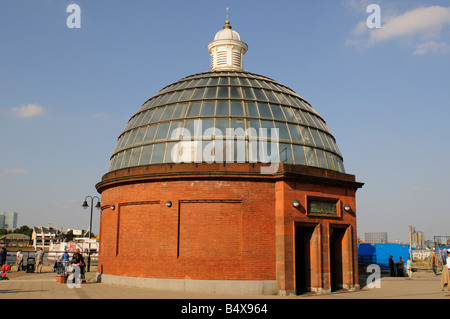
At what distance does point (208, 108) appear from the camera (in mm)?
20703

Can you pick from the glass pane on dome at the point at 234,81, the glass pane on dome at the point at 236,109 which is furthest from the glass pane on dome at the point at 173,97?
the glass pane on dome at the point at 236,109

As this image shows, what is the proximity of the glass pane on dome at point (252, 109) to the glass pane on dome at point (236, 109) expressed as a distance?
1.19 feet

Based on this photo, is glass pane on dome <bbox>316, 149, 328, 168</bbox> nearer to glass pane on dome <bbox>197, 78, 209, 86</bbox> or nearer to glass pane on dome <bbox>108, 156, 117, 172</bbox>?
glass pane on dome <bbox>197, 78, 209, 86</bbox>

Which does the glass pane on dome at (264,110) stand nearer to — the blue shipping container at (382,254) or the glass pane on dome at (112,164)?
the glass pane on dome at (112,164)

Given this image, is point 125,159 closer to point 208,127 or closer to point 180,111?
point 180,111

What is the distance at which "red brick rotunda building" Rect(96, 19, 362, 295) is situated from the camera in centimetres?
1752

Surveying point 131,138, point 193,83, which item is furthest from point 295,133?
point 131,138

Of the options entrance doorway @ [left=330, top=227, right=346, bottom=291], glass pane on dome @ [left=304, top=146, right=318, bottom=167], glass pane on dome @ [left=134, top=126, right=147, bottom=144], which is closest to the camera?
entrance doorway @ [left=330, top=227, right=346, bottom=291]

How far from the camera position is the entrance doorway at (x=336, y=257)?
19.9 meters

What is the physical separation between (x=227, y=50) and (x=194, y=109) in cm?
873

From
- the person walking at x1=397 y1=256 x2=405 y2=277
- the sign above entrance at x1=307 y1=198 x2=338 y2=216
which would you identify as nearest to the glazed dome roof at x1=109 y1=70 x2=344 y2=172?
the sign above entrance at x1=307 y1=198 x2=338 y2=216

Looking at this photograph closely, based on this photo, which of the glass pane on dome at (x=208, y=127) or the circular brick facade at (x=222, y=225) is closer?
the circular brick facade at (x=222, y=225)

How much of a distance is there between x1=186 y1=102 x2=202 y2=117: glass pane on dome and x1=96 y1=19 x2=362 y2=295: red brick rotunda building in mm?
88
